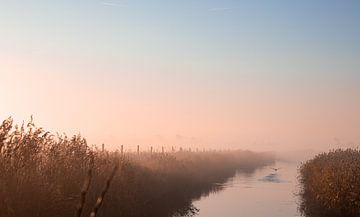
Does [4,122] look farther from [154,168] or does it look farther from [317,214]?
[154,168]

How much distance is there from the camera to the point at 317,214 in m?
25.8

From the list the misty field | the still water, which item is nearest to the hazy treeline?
the still water

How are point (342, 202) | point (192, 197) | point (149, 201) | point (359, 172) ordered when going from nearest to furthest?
point (342, 202), point (359, 172), point (149, 201), point (192, 197)

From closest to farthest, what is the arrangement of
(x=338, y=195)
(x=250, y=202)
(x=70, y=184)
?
(x=70, y=184)
(x=338, y=195)
(x=250, y=202)

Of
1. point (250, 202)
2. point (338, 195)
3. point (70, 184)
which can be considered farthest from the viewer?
point (250, 202)

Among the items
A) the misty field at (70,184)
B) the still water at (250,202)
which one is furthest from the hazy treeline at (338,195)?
the misty field at (70,184)

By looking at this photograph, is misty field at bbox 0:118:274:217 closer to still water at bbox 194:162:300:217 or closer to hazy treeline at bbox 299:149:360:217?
still water at bbox 194:162:300:217

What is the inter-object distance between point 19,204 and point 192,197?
23.3 m

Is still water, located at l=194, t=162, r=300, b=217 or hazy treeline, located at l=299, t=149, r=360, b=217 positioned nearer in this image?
hazy treeline, located at l=299, t=149, r=360, b=217

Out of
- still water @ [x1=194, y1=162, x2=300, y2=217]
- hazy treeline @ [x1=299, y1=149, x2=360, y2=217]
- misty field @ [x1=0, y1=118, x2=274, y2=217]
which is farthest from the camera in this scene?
still water @ [x1=194, y1=162, x2=300, y2=217]

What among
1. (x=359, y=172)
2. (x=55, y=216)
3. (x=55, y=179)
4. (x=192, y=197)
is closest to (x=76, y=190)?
(x=55, y=179)

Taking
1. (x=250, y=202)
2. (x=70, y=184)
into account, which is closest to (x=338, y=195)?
(x=250, y=202)

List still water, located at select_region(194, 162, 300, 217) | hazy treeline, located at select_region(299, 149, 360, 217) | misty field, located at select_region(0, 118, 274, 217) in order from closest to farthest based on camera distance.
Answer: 1. misty field, located at select_region(0, 118, 274, 217)
2. hazy treeline, located at select_region(299, 149, 360, 217)
3. still water, located at select_region(194, 162, 300, 217)

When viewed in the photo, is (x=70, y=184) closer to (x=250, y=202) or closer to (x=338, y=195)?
(x=338, y=195)
